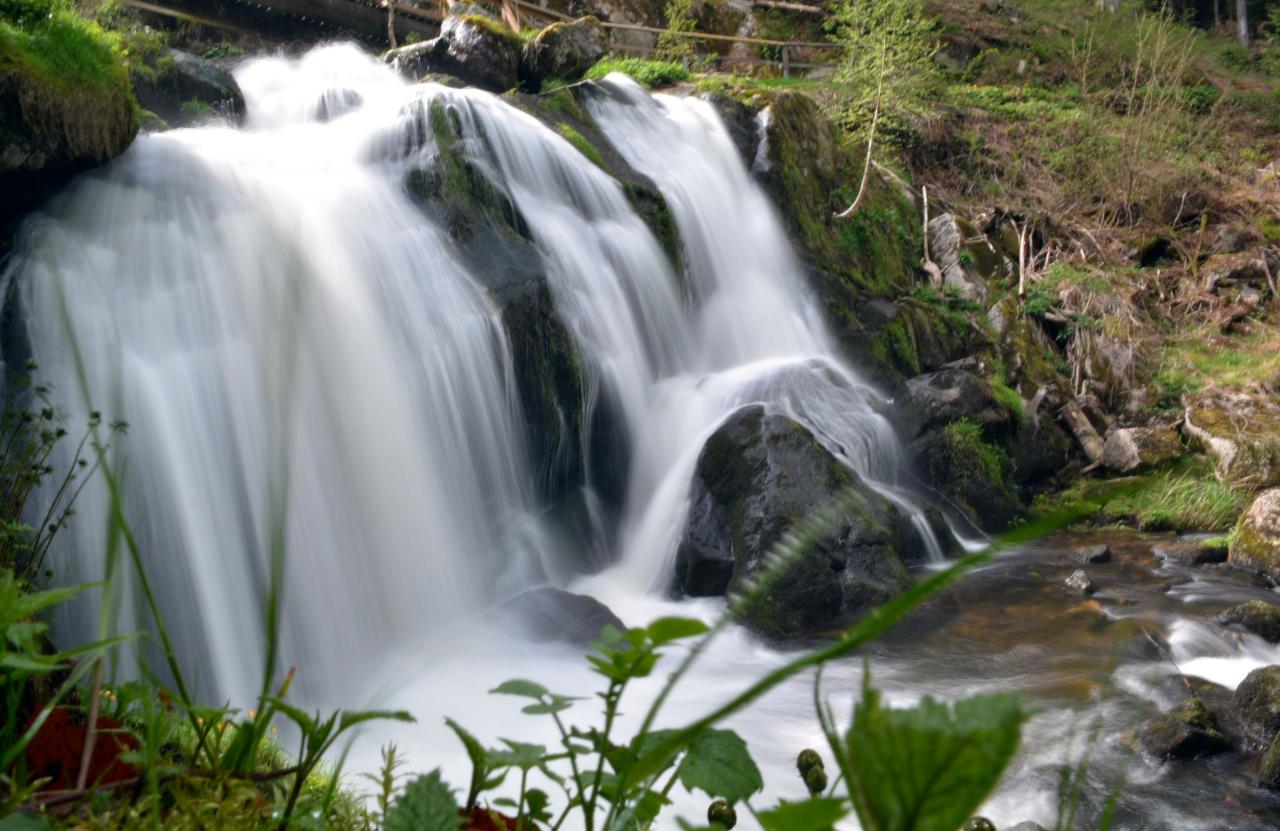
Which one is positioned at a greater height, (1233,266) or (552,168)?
(552,168)

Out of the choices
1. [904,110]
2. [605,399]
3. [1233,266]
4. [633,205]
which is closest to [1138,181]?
[1233,266]

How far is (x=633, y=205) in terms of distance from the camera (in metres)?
9.77

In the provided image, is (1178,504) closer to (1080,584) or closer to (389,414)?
(1080,584)

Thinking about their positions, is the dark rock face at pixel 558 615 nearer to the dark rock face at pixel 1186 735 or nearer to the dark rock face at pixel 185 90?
the dark rock face at pixel 1186 735

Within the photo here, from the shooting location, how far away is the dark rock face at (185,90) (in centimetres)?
995

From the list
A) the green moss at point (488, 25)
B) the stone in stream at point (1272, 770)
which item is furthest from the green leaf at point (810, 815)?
the green moss at point (488, 25)

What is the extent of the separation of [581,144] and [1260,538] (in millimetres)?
7608

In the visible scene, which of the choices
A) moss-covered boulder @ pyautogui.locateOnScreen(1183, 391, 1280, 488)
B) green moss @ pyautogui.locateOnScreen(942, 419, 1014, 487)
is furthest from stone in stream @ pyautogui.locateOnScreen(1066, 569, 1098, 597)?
moss-covered boulder @ pyautogui.locateOnScreen(1183, 391, 1280, 488)

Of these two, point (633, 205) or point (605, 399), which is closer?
point (605, 399)

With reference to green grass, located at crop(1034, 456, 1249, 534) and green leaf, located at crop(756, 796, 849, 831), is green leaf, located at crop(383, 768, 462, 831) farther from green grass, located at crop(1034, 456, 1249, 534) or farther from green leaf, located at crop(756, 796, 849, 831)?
green grass, located at crop(1034, 456, 1249, 534)

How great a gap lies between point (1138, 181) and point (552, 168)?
12.3 m

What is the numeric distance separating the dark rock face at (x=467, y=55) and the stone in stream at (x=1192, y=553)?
10.5 m

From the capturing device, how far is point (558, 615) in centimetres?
596

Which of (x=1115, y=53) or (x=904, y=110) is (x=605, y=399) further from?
(x=1115, y=53)
